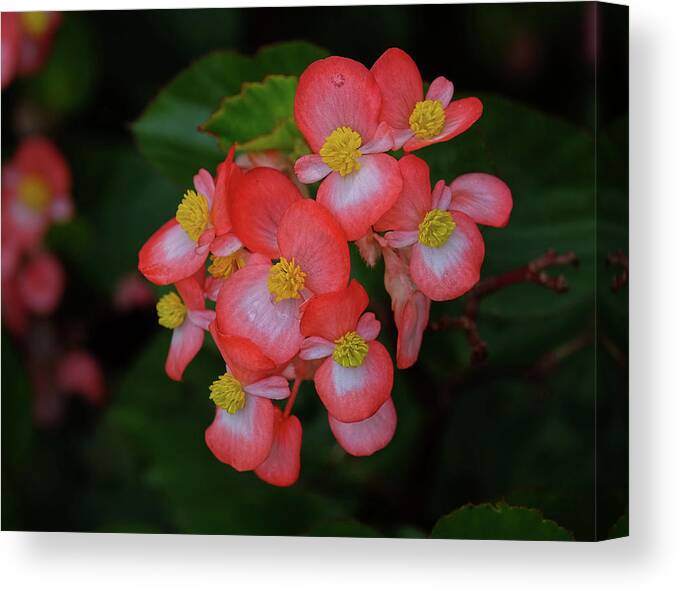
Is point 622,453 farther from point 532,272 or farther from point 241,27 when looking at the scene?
point 241,27

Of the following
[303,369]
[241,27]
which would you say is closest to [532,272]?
[303,369]

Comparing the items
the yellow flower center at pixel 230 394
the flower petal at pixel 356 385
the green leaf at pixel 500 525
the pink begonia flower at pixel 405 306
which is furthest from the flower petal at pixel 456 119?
the green leaf at pixel 500 525

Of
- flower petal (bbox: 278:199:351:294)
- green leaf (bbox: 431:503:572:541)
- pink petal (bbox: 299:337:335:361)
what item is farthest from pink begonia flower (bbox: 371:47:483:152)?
green leaf (bbox: 431:503:572:541)

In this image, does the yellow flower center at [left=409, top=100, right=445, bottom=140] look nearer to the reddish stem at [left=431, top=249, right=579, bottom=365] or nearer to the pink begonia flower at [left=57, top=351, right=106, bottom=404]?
the reddish stem at [left=431, top=249, right=579, bottom=365]

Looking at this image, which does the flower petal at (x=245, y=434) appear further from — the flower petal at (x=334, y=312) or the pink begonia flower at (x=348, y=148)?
the pink begonia flower at (x=348, y=148)

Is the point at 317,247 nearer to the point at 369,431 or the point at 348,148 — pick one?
the point at 348,148

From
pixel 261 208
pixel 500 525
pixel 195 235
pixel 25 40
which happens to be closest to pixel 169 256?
pixel 195 235
